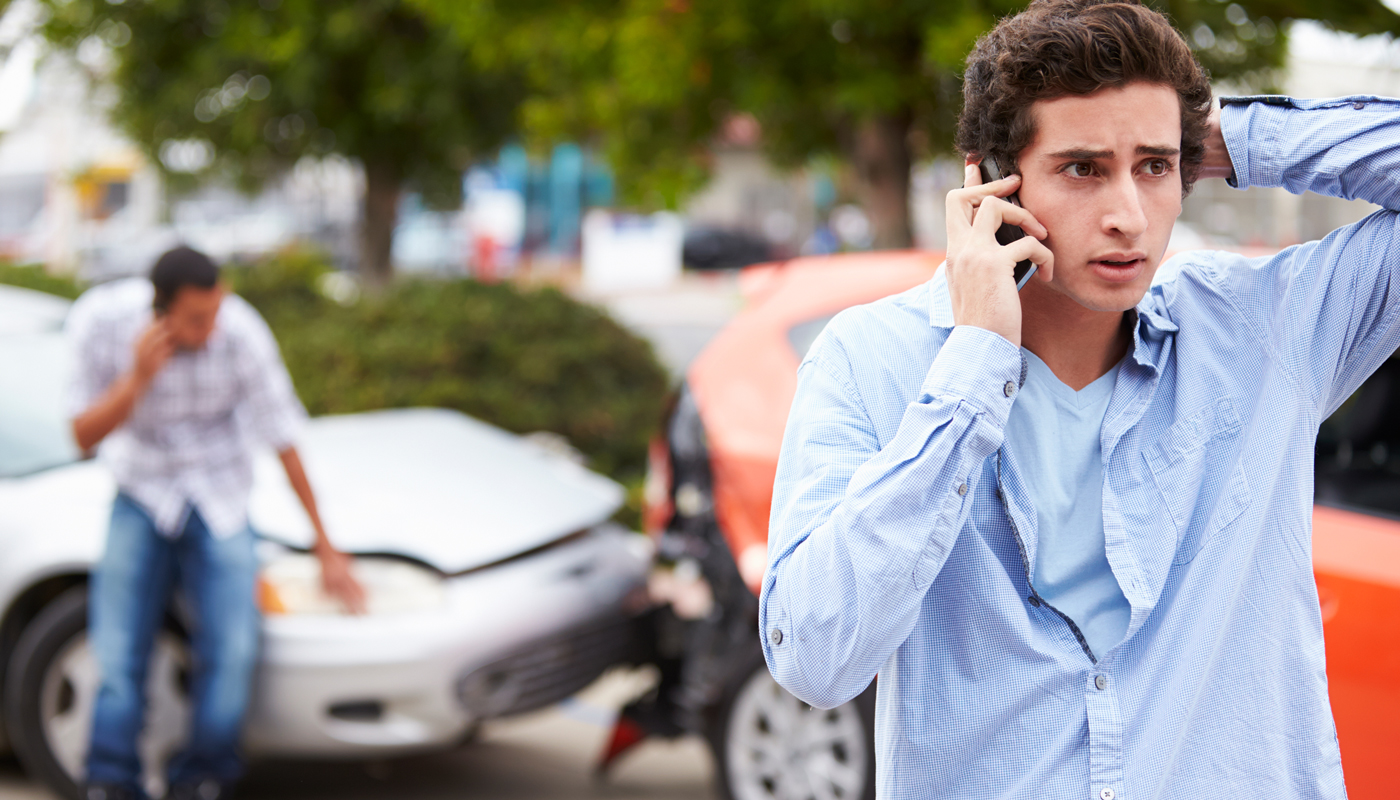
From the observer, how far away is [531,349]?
872 centimetres

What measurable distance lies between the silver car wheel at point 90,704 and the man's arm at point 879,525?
324 centimetres

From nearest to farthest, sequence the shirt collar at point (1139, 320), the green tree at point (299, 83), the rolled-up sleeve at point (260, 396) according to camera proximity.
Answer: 1. the shirt collar at point (1139, 320)
2. the rolled-up sleeve at point (260, 396)
3. the green tree at point (299, 83)

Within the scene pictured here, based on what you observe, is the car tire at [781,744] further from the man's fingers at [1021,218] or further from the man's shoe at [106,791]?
the man's fingers at [1021,218]

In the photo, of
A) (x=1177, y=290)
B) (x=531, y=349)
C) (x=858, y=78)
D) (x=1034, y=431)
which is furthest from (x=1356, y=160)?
(x=531, y=349)

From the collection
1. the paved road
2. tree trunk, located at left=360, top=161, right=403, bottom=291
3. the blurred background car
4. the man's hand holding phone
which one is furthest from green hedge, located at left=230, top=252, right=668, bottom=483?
the blurred background car

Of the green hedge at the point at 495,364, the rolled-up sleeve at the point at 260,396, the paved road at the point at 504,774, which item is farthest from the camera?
the green hedge at the point at 495,364

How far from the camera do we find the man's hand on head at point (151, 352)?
3.90 m

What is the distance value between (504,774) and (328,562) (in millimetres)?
1099

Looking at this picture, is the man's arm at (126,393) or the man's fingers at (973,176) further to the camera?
the man's arm at (126,393)

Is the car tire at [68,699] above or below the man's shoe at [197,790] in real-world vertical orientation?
above

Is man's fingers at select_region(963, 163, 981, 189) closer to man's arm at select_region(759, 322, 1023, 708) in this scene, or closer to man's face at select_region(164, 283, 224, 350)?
man's arm at select_region(759, 322, 1023, 708)

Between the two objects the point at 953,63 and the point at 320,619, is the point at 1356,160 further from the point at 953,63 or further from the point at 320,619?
the point at 953,63

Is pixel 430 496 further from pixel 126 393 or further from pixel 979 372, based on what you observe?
pixel 979 372

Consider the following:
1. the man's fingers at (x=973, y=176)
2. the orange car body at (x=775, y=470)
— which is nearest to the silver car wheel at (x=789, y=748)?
the orange car body at (x=775, y=470)
